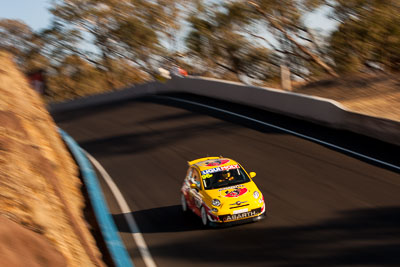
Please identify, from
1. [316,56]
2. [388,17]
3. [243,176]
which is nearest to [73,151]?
[243,176]

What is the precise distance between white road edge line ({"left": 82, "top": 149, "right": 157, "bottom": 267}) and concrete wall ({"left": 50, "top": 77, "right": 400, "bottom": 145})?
311 inches

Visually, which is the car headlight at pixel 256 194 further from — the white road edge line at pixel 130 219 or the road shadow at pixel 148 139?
the road shadow at pixel 148 139

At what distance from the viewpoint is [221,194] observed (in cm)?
1338

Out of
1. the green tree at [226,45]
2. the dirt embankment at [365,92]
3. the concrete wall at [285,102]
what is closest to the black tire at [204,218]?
the concrete wall at [285,102]

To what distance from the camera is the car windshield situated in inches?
547

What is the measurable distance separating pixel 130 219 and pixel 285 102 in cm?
1117

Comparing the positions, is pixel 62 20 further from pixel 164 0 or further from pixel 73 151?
pixel 73 151

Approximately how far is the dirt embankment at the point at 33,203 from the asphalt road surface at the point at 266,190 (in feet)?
4.79

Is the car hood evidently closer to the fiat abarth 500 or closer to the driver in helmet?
the fiat abarth 500

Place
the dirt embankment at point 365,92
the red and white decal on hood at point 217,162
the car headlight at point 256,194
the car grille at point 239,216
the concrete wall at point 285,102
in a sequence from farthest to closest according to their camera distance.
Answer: the dirt embankment at point 365,92
the concrete wall at point 285,102
the red and white decal on hood at point 217,162
the car headlight at point 256,194
the car grille at point 239,216

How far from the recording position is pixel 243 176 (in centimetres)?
1421

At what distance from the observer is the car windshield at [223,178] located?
45.6 ft

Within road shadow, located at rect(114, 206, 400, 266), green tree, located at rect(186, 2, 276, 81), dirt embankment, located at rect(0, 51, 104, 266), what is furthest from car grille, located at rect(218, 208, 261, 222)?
green tree, located at rect(186, 2, 276, 81)

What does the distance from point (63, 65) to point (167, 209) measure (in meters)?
57.4
